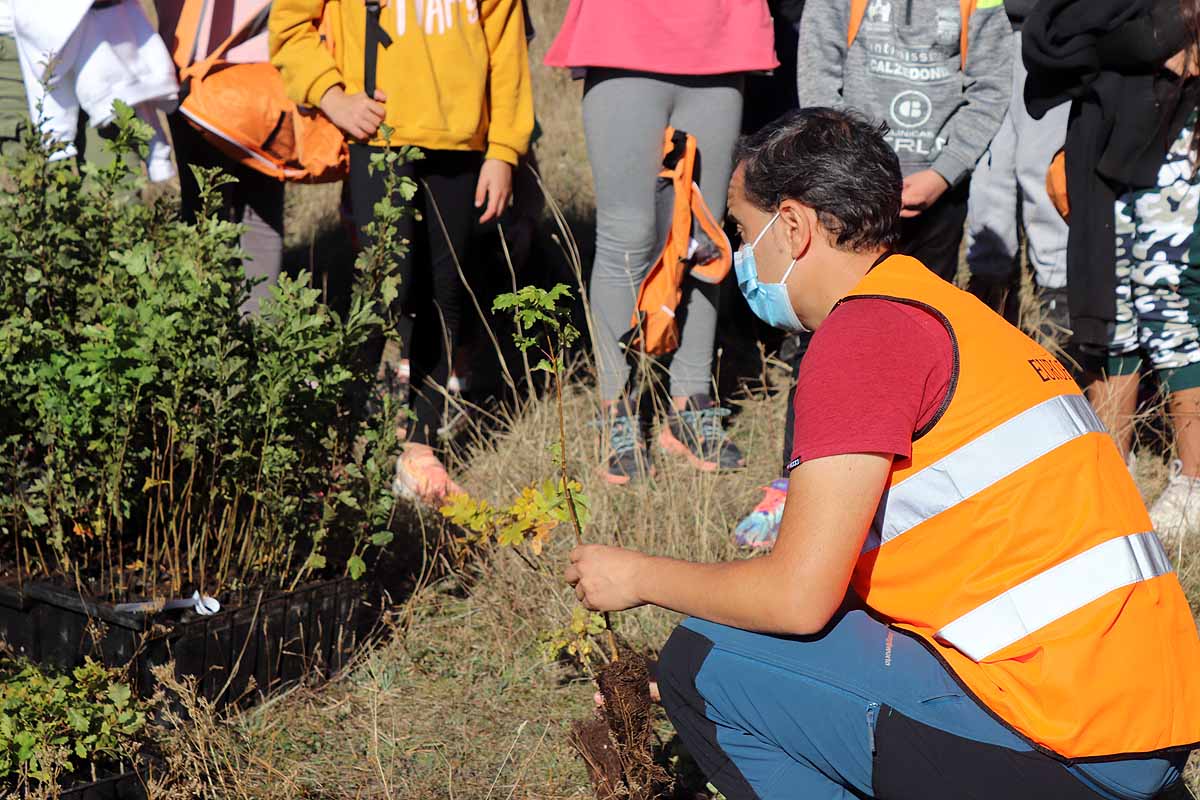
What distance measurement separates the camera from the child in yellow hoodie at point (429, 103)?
12.3 ft

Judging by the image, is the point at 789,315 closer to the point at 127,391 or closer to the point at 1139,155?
the point at 127,391

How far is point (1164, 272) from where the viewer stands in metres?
3.73

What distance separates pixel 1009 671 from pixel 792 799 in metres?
0.43

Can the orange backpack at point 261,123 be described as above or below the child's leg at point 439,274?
above

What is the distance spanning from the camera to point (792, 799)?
212 cm

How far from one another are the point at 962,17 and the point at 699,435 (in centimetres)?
152

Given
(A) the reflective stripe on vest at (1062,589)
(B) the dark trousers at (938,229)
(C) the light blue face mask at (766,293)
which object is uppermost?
(C) the light blue face mask at (766,293)

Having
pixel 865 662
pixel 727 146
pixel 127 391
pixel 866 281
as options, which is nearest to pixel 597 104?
pixel 727 146

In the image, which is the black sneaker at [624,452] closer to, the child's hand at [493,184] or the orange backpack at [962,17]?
the child's hand at [493,184]

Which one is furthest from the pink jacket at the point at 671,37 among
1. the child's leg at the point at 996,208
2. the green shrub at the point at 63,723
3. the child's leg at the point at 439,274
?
the green shrub at the point at 63,723

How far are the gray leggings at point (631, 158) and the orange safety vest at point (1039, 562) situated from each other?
2035 millimetres

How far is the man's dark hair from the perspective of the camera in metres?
2.16

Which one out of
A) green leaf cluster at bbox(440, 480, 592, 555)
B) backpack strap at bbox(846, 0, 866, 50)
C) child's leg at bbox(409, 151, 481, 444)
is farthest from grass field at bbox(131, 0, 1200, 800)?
backpack strap at bbox(846, 0, 866, 50)

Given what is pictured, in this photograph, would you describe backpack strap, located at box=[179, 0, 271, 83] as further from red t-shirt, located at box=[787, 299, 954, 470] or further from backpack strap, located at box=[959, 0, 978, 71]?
red t-shirt, located at box=[787, 299, 954, 470]
